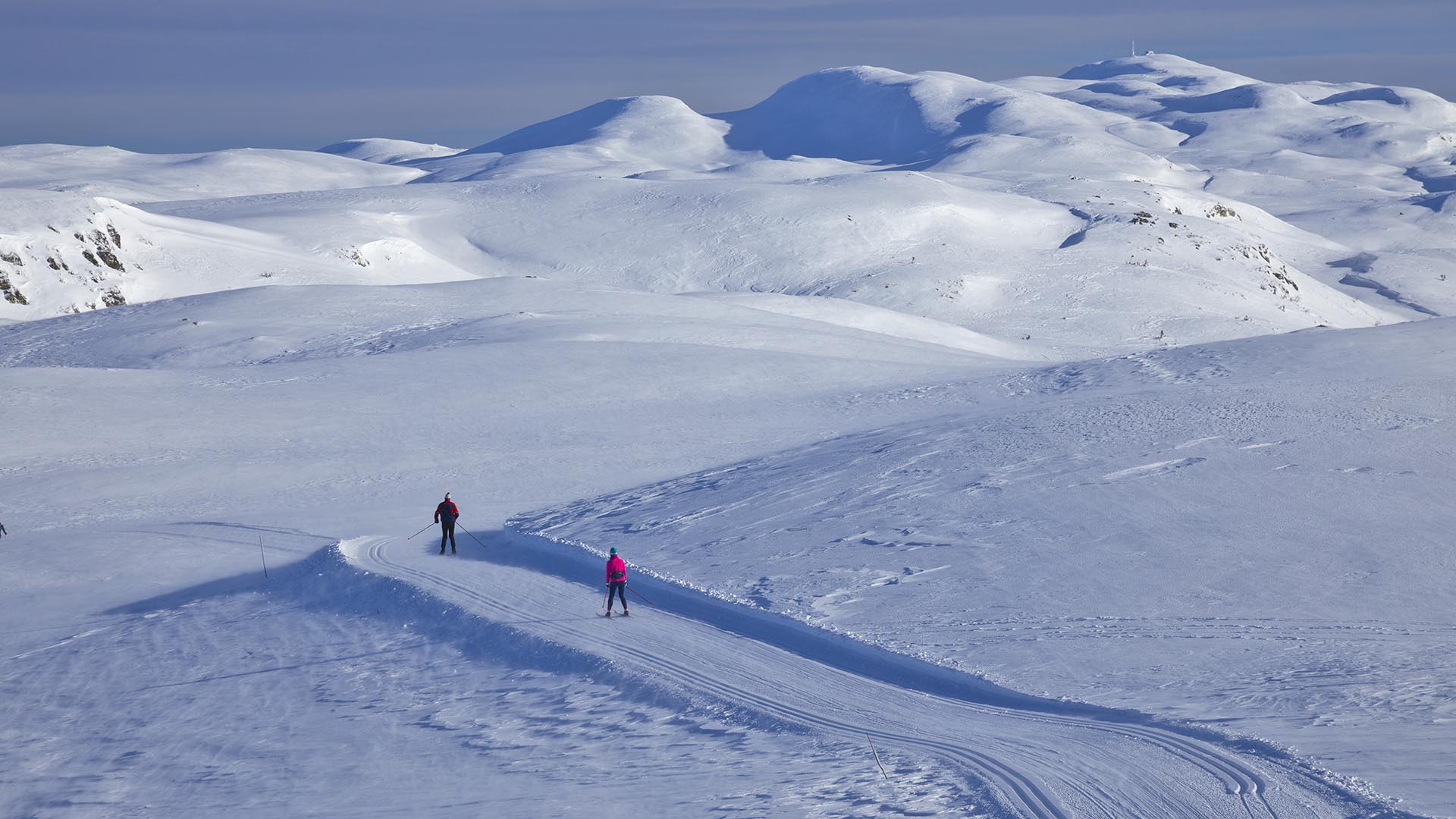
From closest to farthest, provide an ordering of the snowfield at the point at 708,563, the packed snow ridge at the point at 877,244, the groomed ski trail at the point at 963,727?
1. the groomed ski trail at the point at 963,727
2. the snowfield at the point at 708,563
3. the packed snow ridge at the point at 877,244

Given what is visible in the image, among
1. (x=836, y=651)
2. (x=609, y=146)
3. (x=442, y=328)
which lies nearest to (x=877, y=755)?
(x=836, y=651)

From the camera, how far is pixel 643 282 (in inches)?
2527

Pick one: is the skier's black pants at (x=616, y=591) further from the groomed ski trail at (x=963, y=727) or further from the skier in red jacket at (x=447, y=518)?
the skier in red jacket at (x=447, y=518)

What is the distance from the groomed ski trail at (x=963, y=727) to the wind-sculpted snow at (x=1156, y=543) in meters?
0.52

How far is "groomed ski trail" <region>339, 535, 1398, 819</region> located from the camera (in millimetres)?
9336

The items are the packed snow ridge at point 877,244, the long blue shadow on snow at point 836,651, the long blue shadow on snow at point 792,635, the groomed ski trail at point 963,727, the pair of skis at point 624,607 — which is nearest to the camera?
the groomed ski trail at point 963,727

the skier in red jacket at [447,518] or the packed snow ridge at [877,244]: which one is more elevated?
the packed snow ridge at [877,244]

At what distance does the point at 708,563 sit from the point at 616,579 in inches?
89.0

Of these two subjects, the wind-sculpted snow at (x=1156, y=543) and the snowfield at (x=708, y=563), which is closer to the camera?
the snowfield at (x=708, y=563)

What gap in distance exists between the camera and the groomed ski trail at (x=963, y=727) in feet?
30.6

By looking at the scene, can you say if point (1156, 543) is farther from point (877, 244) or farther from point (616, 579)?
point (877, 244)

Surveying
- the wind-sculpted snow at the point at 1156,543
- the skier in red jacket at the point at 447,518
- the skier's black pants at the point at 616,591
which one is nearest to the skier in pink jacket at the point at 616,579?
the skier's black pants at the point at 616,591

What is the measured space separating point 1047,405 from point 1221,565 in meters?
10.1

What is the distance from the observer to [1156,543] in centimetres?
1544
